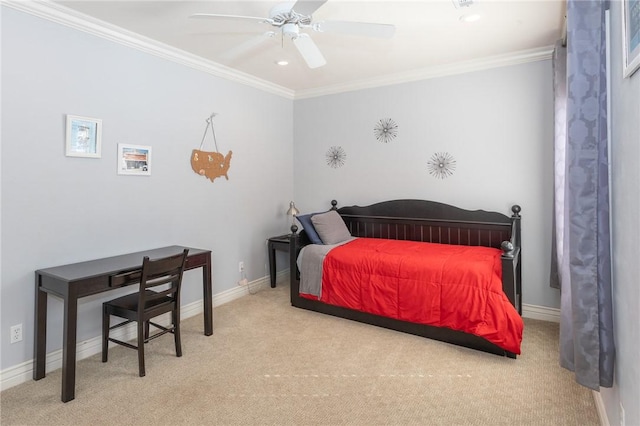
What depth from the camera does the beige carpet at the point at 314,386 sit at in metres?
1.96

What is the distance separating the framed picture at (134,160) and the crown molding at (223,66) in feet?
2.70

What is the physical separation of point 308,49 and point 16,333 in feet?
8.77

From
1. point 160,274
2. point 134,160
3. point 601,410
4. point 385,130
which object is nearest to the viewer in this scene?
point 601,410

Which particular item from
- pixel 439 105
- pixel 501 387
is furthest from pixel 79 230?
pixel 439 105

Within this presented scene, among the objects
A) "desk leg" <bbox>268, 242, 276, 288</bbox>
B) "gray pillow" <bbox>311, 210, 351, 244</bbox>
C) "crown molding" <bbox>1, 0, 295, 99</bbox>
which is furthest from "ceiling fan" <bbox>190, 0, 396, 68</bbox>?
"desk leg" <bbox>268, 242, 276, 288</bbox>

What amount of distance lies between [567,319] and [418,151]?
8.20ft

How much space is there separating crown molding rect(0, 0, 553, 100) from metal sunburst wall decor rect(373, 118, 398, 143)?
43 centimetres

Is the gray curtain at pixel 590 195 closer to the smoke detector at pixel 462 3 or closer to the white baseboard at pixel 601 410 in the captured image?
the white baseboard at pixel 601 410

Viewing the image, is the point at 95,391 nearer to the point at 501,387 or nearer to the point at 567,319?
the point at 501,387

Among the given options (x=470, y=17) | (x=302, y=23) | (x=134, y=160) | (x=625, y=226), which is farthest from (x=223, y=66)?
(x=625, y=226)

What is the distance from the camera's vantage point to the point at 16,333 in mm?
2334

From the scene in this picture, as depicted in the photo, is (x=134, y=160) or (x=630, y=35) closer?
(x=630, y=35)

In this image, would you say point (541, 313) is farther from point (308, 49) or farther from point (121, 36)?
point (121, 36)

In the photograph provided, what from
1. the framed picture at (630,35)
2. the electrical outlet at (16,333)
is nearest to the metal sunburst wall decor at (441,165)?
the framed picture at (630,35)
